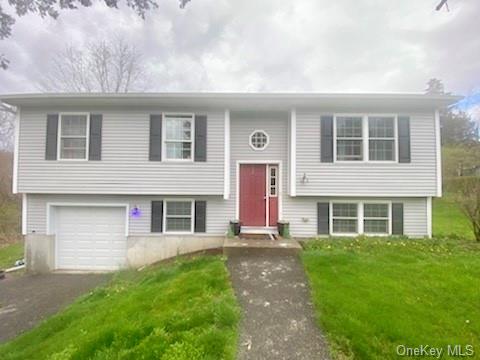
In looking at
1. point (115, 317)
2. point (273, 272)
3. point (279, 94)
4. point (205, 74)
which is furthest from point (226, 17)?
point (115, 317)

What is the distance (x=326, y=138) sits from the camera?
314 inches

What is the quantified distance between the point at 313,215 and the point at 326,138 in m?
2.42

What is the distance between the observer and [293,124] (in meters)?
7.99

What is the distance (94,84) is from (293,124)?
1592 cm

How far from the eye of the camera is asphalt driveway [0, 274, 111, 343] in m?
5.38

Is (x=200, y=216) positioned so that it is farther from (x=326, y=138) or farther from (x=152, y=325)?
(x=152, y=325)

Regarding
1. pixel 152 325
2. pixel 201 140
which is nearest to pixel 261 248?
pixel 152 325

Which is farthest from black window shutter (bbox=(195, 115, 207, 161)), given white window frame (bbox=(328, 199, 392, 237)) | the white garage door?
white window frame (bbox=(328, 199, 392, 237))

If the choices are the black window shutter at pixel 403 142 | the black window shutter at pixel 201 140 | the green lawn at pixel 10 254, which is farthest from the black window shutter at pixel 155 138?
the black window shutter at pixel 403 142

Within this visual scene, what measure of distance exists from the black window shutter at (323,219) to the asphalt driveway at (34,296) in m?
6.55

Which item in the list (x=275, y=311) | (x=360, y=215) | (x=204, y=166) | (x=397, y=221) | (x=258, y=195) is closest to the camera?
(x=275, y=311)

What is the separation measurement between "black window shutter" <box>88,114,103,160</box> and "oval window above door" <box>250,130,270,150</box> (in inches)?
186

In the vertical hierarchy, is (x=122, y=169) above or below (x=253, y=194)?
above

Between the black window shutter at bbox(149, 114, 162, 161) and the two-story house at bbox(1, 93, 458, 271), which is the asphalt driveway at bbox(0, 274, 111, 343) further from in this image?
the black window shutter at bbox(149, 114, 162, 161)
